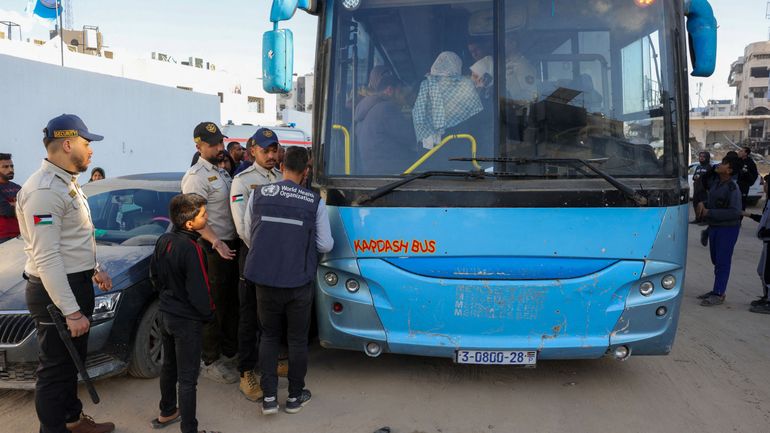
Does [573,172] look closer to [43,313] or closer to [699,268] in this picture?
[43,313]

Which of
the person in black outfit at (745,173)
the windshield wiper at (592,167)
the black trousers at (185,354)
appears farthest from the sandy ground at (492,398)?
the person in black outfit at (745,173)

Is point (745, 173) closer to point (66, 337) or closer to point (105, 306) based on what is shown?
point (105, 306)

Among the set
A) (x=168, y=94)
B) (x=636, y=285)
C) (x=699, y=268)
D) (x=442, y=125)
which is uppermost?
(x=168, y=94)

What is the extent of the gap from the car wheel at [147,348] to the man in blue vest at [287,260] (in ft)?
3.32

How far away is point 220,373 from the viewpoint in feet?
15.8

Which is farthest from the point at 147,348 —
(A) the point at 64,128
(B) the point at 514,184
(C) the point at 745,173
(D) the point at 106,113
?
(C) the point at 745,173

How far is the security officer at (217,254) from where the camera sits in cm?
467

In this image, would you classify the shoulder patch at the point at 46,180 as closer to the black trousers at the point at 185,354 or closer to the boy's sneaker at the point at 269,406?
the black trousers at the point at 185,354

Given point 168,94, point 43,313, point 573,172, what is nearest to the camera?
point 43,313

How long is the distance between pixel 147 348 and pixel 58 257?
1.57 meters

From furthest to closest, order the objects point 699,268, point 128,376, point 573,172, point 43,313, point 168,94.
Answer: point 168,94 → point 699,268 → point 128,376 → point 573,172 → point 43,313

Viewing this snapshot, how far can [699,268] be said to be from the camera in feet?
32.3

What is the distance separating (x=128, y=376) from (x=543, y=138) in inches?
141

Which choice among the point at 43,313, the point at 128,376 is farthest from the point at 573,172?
the point at 128,376
